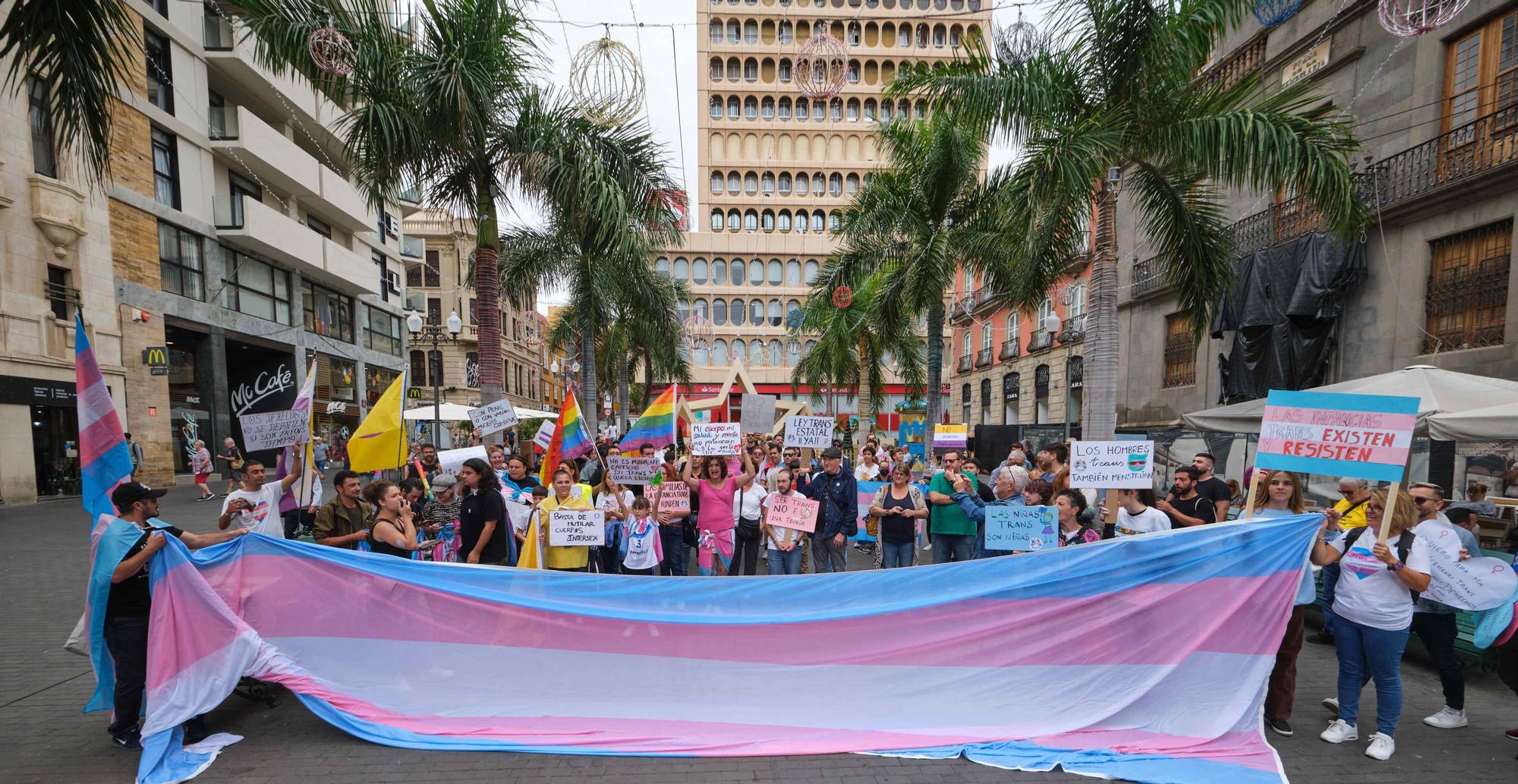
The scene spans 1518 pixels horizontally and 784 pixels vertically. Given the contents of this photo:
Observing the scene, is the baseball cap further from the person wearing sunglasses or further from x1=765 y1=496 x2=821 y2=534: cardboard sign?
the person wearing sunglasses

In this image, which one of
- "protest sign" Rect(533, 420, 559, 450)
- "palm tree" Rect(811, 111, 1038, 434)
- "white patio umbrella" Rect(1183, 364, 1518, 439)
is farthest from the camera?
"palm tree" Rect(811, 111, 1038, 434)

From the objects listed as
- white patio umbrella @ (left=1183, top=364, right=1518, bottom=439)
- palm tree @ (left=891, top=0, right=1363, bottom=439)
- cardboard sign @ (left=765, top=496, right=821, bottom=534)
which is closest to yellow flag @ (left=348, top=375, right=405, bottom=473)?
cardboard sign @ (left=765, top=496, right=821, bottom=534)

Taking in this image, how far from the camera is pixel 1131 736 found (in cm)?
431

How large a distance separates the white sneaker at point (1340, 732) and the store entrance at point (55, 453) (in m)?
24.1

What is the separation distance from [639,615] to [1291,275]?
1743cm

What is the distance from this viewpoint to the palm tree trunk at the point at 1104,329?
9.84m

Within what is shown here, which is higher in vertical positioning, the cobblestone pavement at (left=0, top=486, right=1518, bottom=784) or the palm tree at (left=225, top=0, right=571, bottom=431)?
the palm tree at (left=225, top=0, right=571, bottom=431)

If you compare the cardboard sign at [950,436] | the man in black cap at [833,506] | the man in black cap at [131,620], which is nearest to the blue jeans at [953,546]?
the man in black cap at [833,506]

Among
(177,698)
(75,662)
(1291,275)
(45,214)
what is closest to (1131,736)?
(177,698)

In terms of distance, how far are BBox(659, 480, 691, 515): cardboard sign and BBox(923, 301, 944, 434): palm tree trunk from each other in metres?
10.4

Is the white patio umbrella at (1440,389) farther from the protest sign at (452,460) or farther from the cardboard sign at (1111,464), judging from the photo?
the protest sign at (452,460)

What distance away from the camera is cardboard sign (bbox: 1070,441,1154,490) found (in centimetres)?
596

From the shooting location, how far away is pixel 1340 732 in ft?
14.6

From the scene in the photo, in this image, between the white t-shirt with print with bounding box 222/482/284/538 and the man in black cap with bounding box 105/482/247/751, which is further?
the white t-shirt with print with bounding box 222/482/284/538
